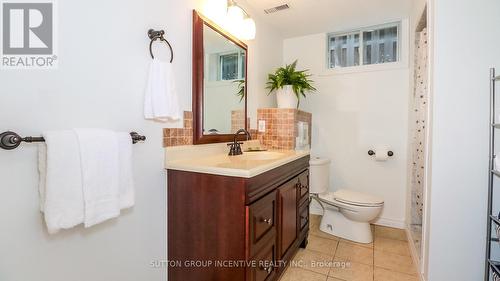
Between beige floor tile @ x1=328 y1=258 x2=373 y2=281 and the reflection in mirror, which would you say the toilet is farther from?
the reflection in mirror

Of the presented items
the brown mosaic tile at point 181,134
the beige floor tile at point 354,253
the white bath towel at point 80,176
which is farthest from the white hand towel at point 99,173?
the beige floor tile at point 354,253

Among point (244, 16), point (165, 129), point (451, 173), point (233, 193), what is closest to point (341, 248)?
point (451, 173)

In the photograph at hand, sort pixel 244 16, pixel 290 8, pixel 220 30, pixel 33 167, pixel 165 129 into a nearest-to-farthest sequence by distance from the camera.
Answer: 1. pixel 33 167
2. pixel 165 129
3. pixel 220 30
4. pixel 244 16
5. pixel 290 8

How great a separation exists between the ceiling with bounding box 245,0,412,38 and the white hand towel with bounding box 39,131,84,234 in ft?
6.39

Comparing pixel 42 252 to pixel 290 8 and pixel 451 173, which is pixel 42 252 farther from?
pixel 290 8

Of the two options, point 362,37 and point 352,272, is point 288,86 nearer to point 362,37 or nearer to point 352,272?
point 362,37

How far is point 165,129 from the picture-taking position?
136cm

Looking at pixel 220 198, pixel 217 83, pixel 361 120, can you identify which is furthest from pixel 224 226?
pixel 361 120

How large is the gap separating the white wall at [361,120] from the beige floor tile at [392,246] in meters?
0.32

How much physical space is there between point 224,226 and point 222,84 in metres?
1.07

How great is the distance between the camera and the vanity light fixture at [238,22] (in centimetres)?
183

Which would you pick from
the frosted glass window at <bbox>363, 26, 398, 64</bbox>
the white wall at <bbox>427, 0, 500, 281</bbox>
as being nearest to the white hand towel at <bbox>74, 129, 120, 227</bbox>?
the white wall at <bbox>427, 0, 500, 281</bbox>

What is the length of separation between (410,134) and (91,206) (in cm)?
258

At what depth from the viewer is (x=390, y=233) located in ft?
7.97
